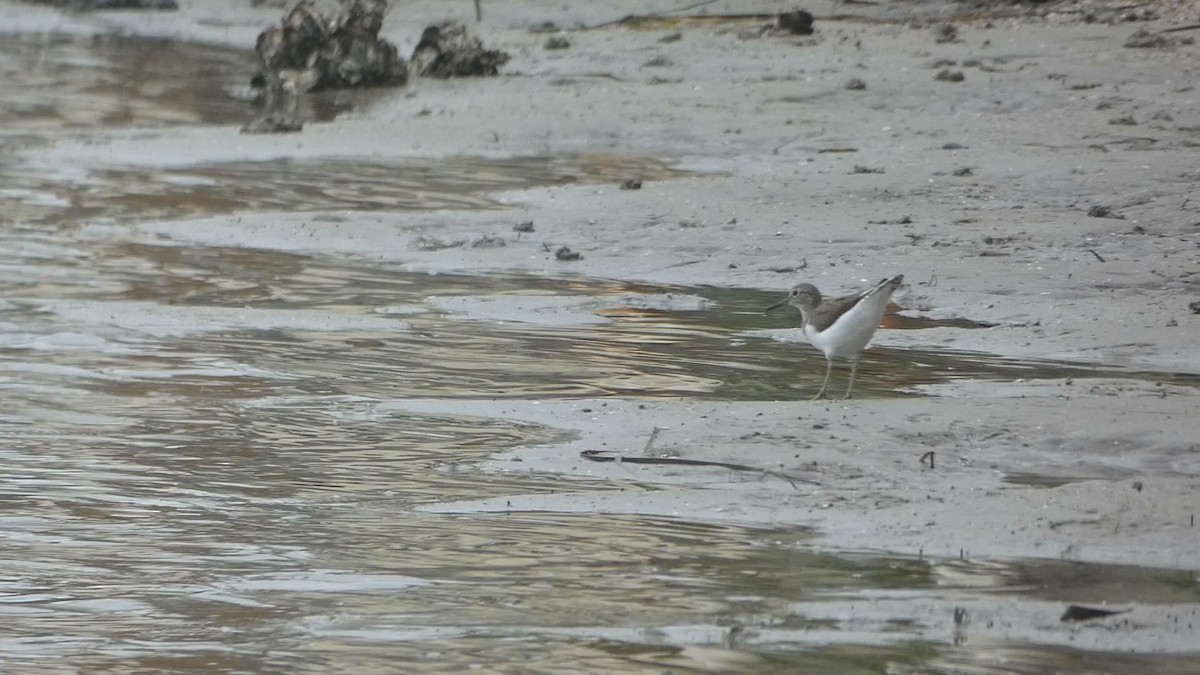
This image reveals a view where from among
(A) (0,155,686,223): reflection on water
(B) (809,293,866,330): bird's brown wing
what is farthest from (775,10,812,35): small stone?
(B) (809,293,866,330): bird's brown wing

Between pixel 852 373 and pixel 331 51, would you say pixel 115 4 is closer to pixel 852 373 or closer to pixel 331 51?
pixel 331 51

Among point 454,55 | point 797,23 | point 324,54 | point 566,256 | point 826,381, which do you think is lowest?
point 566,256

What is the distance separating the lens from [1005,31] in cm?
1906

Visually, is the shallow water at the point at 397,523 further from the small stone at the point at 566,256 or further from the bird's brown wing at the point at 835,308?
the small stone at the point at 566,256

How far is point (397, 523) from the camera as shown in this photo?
6.21 metres

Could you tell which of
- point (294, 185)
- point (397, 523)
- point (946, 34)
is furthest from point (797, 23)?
point (397, 523)

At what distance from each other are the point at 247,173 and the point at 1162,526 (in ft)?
34.1

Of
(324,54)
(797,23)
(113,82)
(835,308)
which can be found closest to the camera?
(835,308)

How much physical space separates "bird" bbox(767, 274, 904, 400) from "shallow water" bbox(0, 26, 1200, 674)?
10.4 inches

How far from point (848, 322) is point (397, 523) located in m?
2.18

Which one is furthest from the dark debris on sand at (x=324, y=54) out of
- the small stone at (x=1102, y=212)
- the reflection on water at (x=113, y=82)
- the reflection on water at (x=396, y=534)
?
the reflection on water at (x=396, y=534)

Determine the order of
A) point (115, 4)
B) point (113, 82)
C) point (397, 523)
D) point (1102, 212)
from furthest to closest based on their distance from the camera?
point (115, 4) < point (113, 82) < point (1102, 212) < point (397, 523)

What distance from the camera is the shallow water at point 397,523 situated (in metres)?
4.98

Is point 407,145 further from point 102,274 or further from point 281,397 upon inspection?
point 281,397
